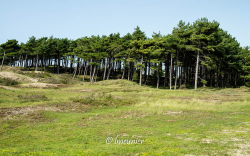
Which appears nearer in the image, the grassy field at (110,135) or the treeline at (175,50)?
the grassy field at (110,135)

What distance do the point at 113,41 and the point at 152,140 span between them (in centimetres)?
6735

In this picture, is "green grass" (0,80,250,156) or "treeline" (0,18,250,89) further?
"treeline" (0,18,250,89)

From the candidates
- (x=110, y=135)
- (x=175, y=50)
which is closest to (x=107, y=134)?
(x=110, y=135)

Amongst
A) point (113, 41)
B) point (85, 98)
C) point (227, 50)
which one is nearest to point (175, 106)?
point (85, 98)

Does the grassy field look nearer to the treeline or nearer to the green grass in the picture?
the green grass

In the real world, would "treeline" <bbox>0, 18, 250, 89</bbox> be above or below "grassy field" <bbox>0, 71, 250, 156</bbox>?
above

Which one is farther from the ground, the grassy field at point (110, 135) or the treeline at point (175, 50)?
the treeline at point (175, 50)

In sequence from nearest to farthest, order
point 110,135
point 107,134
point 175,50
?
point 110,135
point 107,134
point 175,50

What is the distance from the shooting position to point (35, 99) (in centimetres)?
2956

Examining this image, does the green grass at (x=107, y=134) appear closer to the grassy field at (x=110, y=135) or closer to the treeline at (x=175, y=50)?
the grassy field at (x=110, y=135)

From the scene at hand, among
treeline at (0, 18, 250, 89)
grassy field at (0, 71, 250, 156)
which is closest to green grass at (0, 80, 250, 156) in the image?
grassy field at (0, 71, 250, 156)

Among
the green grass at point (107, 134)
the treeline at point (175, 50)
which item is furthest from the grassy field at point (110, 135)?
the treeline at point (175, 50)

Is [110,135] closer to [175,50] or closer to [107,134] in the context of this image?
[107,134]

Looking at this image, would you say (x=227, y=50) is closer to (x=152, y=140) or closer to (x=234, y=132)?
(x=234, y=132)
